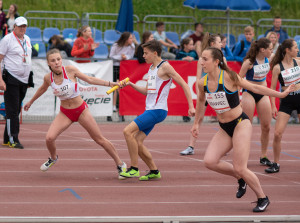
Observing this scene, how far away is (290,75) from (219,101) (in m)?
2.58

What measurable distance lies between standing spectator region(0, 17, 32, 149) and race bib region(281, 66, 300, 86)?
4644 mm

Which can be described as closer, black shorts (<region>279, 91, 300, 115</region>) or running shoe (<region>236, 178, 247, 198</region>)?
running shoe (<region>236, 178, 247, 198</region>)

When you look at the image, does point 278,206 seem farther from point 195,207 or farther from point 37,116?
point 37,116

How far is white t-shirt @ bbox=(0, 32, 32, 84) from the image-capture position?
11.6 meters

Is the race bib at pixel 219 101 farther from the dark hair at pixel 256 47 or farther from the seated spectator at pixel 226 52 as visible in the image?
the seated spectator at pixel 226 52

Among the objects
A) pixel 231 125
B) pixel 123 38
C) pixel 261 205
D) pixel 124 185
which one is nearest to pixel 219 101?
pixel 231 125

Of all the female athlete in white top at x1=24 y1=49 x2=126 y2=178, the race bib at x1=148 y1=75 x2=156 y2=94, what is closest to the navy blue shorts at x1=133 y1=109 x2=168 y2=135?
the race bib at x1=148 y1=75 x2=156 y2=94

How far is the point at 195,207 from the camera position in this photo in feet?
25.6

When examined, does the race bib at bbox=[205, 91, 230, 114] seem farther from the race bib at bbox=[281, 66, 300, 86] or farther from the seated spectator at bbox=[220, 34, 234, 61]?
the seated spectator at bbox=[220, 34, 234, 61]

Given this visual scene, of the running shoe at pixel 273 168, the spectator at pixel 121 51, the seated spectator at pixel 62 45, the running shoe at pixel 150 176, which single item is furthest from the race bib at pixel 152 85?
the seated spectator at pixel 62 45

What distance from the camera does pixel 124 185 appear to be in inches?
359

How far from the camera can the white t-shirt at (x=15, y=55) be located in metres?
11.6

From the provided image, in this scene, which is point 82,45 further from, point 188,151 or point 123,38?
point 188,151

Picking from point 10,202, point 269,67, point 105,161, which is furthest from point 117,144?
point 10,202
